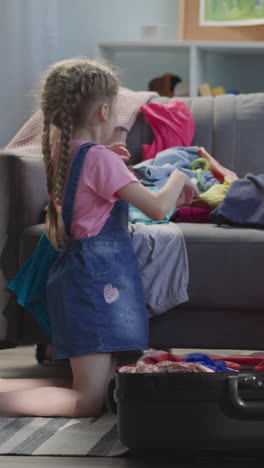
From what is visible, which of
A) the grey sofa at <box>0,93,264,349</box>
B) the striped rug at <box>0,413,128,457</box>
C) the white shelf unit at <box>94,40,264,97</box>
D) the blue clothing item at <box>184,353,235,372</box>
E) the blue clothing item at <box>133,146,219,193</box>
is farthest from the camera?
the white shelf unit at <box>94,40,264,97</box>

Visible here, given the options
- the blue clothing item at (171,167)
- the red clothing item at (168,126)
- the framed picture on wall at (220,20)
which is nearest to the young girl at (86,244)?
the blue clothing item at (171,167)

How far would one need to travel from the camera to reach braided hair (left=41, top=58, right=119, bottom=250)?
1.95m

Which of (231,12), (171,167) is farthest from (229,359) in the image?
(231,12)

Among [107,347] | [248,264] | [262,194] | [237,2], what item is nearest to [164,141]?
[262,194]

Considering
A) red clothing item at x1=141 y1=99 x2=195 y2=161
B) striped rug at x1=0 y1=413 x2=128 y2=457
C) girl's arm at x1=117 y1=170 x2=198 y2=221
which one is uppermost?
red clothing item at x1=141 y1=99 x2=195 y2=161

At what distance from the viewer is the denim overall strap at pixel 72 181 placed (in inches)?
76.7

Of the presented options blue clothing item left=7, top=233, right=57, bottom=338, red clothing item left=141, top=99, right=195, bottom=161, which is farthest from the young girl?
red clothing item left=141, top=99, right=195, bottom=161

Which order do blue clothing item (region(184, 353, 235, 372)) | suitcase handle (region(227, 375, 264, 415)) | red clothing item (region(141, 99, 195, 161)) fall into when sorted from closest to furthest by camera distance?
suitcase handle (region(227, 375, 264, 415)) < blue clothing item (region(184, 353, 235, 372)) < red clothing item (region(141, 99, 195, 161))

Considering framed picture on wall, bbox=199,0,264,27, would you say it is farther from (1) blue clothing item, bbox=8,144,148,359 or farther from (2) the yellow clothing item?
(1) blue clothing item, bbox=8,144,148,359

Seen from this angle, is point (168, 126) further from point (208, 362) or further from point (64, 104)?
point (208, 362)

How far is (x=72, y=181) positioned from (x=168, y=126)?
0.92m

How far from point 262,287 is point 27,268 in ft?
1.91

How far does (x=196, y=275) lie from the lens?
86.3 inches

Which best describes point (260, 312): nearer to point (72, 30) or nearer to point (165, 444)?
point (165, 444)
